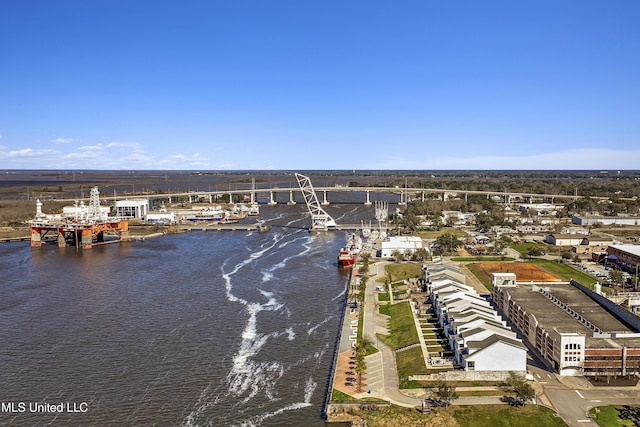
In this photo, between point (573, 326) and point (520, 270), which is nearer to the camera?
point (573, 326)

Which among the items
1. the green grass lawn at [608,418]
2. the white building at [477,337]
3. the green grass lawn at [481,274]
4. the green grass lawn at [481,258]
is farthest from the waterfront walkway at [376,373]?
the green grass lawn at [481,258]

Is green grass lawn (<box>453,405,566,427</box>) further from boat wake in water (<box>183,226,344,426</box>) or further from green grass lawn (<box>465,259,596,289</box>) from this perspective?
green grass lawn (<box>465,259,596,289</box>)

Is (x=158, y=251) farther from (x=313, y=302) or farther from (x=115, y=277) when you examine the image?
(x=313, y=302)

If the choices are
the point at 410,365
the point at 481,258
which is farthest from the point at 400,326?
the point at 481,258

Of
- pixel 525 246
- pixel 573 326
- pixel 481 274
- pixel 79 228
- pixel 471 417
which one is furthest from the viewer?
pixel 79 228

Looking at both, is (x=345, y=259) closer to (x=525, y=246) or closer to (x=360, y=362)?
(x=525, y=246)

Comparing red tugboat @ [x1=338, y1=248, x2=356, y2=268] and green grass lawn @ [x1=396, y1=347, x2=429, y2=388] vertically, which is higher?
red tugboat @ [x1=338, y1=248, x2=356, y2=268]

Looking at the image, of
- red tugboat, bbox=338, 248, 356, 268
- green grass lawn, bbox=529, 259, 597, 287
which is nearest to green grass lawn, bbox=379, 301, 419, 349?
red tugboat, bbox=338, 248, 356, 268
